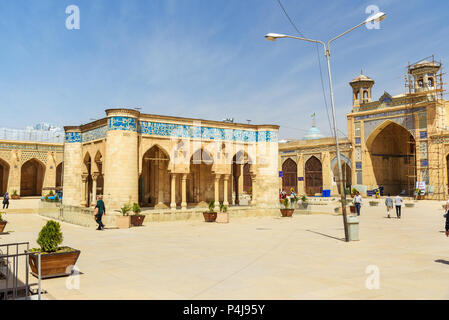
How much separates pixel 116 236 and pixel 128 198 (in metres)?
5.70

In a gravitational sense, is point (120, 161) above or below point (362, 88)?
below

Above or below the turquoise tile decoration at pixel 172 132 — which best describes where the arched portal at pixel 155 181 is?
below

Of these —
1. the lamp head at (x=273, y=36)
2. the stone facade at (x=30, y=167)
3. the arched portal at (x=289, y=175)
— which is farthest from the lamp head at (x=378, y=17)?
the arched portal at (x=289, y=175)

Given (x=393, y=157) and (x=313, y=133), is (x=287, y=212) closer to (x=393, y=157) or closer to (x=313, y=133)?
(x=393, y=157)

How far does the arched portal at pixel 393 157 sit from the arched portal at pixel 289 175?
399 inches

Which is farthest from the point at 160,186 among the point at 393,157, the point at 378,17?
the point at 393,157

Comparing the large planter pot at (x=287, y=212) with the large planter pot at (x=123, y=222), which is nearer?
the large planter pot at (x=123, y=222)

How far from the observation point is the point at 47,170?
39969 mm

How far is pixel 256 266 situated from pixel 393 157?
131ft

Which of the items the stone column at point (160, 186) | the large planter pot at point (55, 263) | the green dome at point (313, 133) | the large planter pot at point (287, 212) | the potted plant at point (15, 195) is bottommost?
the large planter pot at point (287, 212)

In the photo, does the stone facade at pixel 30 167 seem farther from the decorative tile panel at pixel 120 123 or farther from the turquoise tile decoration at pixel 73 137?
the decorative tile panel at pixel 120 123

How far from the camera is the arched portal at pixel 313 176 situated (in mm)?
44781

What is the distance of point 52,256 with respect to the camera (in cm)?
689

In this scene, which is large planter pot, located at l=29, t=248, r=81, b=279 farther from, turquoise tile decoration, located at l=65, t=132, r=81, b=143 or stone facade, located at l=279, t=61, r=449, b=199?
stone facade, located at l=279, t=61, r=449, b=199
